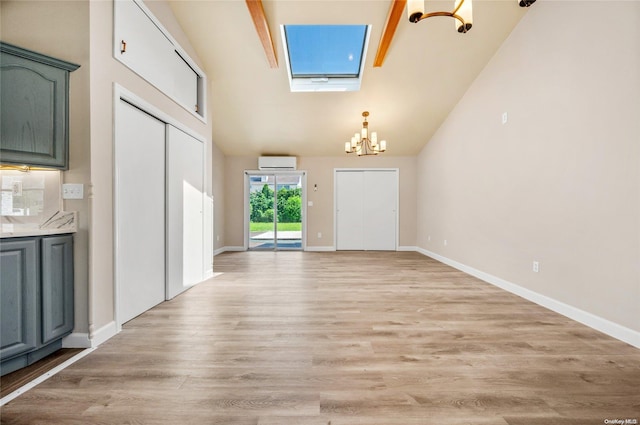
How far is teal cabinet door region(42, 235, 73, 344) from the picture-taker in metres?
1.81

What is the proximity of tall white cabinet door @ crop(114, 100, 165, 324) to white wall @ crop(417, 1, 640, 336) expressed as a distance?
424 centimetres

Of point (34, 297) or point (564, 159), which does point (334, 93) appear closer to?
point (564, 159)

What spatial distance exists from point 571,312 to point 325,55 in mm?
4728

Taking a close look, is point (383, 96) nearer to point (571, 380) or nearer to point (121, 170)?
point (121, 170)

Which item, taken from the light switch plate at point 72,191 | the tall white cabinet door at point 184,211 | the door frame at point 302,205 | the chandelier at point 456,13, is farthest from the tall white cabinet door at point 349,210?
the light switch plate at point 72,191

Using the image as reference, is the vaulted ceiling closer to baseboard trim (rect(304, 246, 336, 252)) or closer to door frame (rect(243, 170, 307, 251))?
door frame (rect(243, 170, 307, 251))

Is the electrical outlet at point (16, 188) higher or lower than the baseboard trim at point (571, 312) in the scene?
higher

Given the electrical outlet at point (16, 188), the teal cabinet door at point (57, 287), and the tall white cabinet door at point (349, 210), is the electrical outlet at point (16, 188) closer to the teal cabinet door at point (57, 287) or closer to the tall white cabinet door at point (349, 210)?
the teal cabinet door at point (57, 287)

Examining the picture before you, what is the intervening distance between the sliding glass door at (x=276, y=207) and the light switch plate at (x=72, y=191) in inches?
199

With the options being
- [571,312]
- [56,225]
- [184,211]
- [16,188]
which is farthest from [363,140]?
[16,188]

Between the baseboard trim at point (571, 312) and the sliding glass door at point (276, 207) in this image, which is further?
the sliding glass door at point (276, 207)

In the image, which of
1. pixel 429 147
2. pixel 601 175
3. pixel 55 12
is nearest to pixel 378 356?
pixel 601 175

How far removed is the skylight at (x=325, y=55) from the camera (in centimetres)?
404

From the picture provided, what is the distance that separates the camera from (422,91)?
4.82 metres
